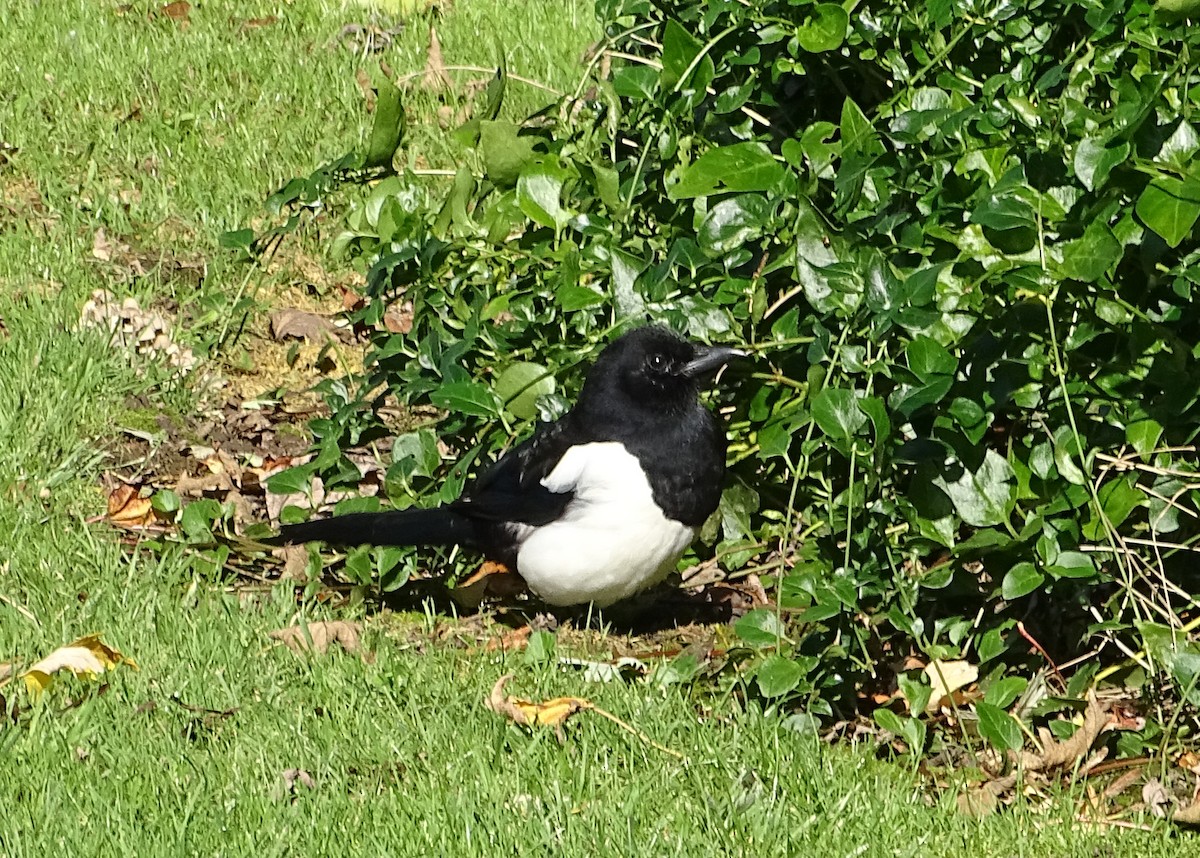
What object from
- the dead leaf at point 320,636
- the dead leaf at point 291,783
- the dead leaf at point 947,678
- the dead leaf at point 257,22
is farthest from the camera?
the dead leaf at point 257,22

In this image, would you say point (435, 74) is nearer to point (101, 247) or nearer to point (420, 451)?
point (101, 247)

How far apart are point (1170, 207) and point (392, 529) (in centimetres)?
213

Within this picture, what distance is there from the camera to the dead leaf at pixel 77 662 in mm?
3500

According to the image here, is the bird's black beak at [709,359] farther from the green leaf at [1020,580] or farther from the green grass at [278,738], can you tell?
the green leaf at [1020,580]

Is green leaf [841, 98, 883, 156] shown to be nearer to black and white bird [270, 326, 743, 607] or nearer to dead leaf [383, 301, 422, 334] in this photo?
black and white bird [270, 326, 743, 607]

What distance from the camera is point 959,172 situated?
3191mm

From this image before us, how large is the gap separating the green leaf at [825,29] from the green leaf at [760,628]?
3.92ft

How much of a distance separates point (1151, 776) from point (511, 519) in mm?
1662

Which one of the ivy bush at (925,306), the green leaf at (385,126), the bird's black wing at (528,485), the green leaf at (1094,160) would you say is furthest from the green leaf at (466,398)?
the green leaf at (1094,160)

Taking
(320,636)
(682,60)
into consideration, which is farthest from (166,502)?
(682,60)

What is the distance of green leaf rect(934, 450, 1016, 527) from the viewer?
10.5 feet

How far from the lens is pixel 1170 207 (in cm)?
272

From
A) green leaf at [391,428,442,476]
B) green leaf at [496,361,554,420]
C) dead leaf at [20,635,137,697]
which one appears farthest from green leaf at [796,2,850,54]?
dead leaf at [20,635,137,697]

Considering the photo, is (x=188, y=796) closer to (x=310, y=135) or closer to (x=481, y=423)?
(x=481, y=423)
